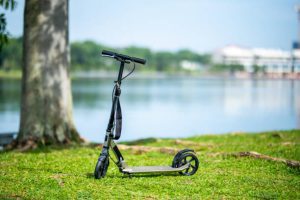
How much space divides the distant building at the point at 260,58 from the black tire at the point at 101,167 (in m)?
164

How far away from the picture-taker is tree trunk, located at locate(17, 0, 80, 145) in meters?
12.1

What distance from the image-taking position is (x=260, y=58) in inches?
7392

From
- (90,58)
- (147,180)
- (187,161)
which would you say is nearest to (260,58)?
(90,58)

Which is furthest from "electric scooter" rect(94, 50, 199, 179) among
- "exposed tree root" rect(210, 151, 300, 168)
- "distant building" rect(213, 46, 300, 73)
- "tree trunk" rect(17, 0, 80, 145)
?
"distant building" rect(213, 46, 300, 73)

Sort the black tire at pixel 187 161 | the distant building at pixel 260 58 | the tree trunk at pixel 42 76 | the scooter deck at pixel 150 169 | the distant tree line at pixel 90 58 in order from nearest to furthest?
the scooter deck at pixel 150 169, the black tire at pixel 187 161, the tree trunk at pixel 42 76, the distant tree line at pixel 90 58, the distant building at pixel 260 58

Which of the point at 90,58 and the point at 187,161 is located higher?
the point at 90,58

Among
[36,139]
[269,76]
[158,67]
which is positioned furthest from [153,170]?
[158,67]

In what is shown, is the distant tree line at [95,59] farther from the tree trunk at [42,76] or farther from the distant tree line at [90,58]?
the tree trunk at [42,76]

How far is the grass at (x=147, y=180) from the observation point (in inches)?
270

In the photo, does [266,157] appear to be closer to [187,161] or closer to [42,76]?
[187,161]

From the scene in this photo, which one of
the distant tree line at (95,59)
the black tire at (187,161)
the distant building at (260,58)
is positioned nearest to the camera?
the black tire at (187,161)

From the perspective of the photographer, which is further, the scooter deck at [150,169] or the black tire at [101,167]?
the scooter deck at [150,169]

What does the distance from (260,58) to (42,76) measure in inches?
7125

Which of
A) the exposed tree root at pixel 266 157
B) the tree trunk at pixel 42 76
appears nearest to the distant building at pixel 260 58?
the tree trunk at pixel 42 76
